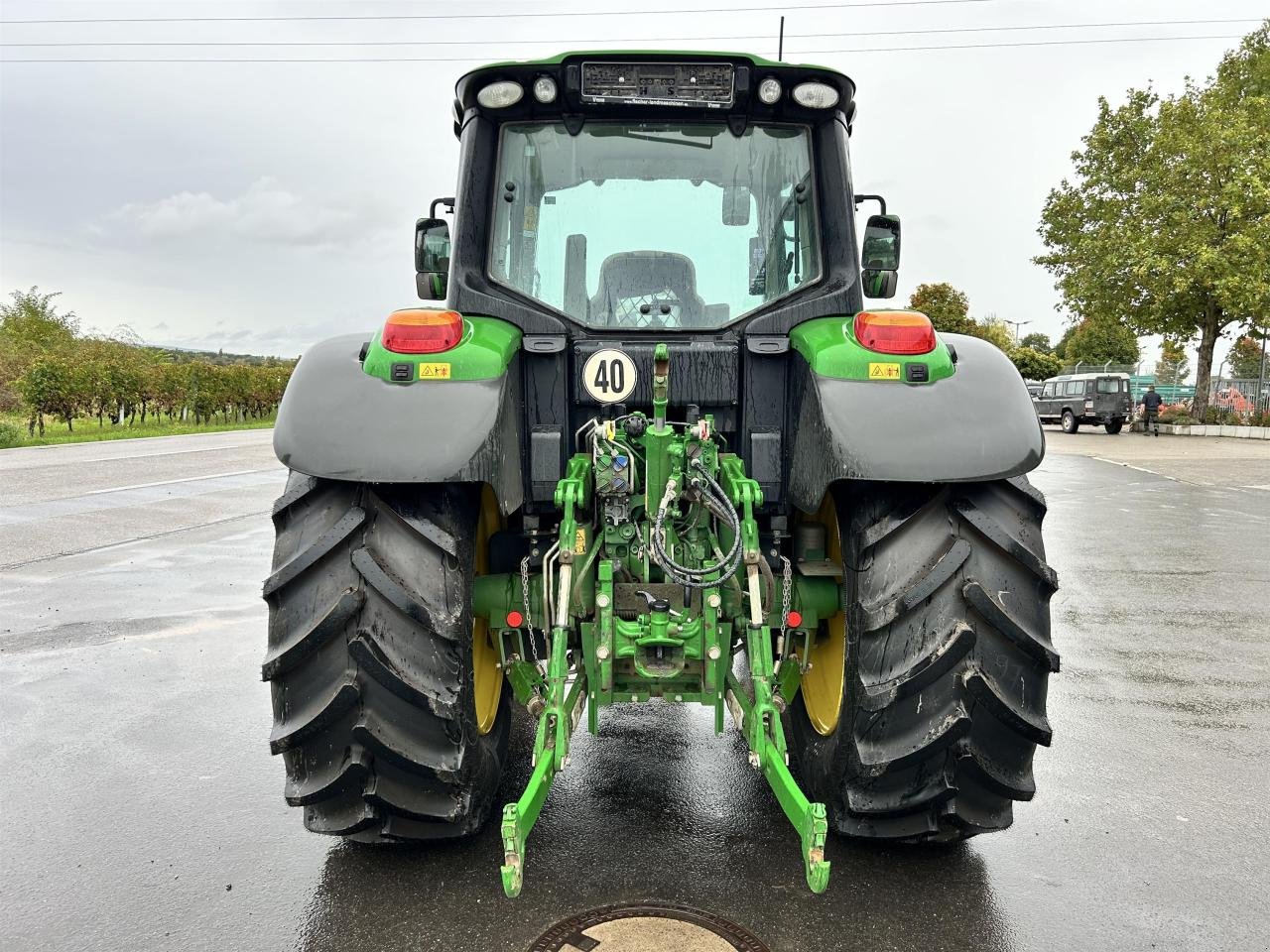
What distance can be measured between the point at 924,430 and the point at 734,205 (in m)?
1.13

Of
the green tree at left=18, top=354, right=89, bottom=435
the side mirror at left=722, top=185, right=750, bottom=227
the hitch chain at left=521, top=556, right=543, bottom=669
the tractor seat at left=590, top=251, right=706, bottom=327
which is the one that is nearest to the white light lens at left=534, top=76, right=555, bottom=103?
the tractor seat at left=590, top=251, right=706, bottom=327

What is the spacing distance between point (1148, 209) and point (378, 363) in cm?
2965

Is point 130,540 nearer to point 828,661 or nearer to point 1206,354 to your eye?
point 828,661

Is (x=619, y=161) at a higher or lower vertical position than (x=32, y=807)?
higher

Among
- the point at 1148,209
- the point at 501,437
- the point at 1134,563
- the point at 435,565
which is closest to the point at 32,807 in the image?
the point at 435,565

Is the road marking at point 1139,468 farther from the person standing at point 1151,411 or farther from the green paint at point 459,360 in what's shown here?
the green paint at point 459,360

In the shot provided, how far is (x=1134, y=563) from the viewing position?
8.50 meters

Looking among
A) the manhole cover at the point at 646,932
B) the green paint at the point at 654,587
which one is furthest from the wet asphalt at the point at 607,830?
the green paint at the point at 654,587

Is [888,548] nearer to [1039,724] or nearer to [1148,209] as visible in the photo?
[1039,724]

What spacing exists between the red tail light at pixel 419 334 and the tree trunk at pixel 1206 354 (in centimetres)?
3049

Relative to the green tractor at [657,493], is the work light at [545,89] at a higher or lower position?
higher

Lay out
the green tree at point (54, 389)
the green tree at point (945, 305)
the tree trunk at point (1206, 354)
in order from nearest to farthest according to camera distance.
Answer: the green tree at point (54, 389), the tree trunk at point (1206, 354), the green tree at point (945, 305)

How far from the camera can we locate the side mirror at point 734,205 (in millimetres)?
3182

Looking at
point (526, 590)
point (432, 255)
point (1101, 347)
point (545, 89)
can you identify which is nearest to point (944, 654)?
point (526, 590)
